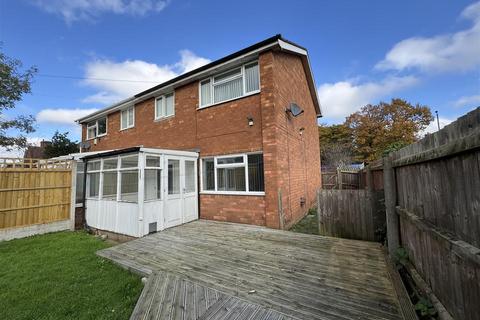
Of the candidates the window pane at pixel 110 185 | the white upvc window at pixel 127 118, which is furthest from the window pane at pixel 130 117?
the window pane at pixel 110 185

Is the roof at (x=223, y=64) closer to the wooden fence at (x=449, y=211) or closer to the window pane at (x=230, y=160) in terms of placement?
the window pane at (x=230, y=160)

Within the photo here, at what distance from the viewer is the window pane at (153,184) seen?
6.85 metres

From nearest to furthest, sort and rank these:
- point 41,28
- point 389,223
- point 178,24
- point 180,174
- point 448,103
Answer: point 389,223, point 180,174, point 41,28, point 178,24, point 448,103

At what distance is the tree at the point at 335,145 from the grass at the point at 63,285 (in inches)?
1202

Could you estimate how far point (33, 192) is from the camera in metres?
8.12

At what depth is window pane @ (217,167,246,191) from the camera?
7.68 metres

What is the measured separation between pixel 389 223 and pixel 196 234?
4.88m

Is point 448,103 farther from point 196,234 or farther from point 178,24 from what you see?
point 196,234

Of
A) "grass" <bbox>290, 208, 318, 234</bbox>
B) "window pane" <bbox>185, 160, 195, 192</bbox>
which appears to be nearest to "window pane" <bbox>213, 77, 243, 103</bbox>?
"window pane" <bbox>185, 160, 195, 192</bbox>

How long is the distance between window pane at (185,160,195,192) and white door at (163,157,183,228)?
0.38 m

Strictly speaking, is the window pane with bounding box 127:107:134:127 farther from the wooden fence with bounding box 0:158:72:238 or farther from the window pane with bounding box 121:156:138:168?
the window pane with bounding box 121:156:138:168

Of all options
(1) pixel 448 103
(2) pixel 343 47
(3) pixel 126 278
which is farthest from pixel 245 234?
(1) pixel 448 103

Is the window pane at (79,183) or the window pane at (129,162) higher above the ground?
the window pane at (129,162)

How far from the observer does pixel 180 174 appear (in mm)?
7848
